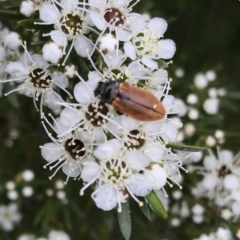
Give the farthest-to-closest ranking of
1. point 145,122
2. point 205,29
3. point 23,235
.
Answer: point 205,29, point 23,235, point 145,122

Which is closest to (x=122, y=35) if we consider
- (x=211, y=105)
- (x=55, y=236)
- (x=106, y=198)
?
(x=106, y=198)

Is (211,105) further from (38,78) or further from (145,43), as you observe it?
(38,78)

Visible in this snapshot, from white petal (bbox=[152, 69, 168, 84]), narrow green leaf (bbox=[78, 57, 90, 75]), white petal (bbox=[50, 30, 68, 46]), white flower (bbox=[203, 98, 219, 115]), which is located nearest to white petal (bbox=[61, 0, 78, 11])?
white petal (bbox=[50, 30, 68, 46])

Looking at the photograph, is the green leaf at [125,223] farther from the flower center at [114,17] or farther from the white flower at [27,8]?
the white flower at [27,8]

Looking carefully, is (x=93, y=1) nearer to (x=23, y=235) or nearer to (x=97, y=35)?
(x=97, y=35)

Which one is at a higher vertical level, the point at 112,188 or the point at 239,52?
the point at 112,188

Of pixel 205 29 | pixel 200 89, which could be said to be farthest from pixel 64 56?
pixel 205 29
